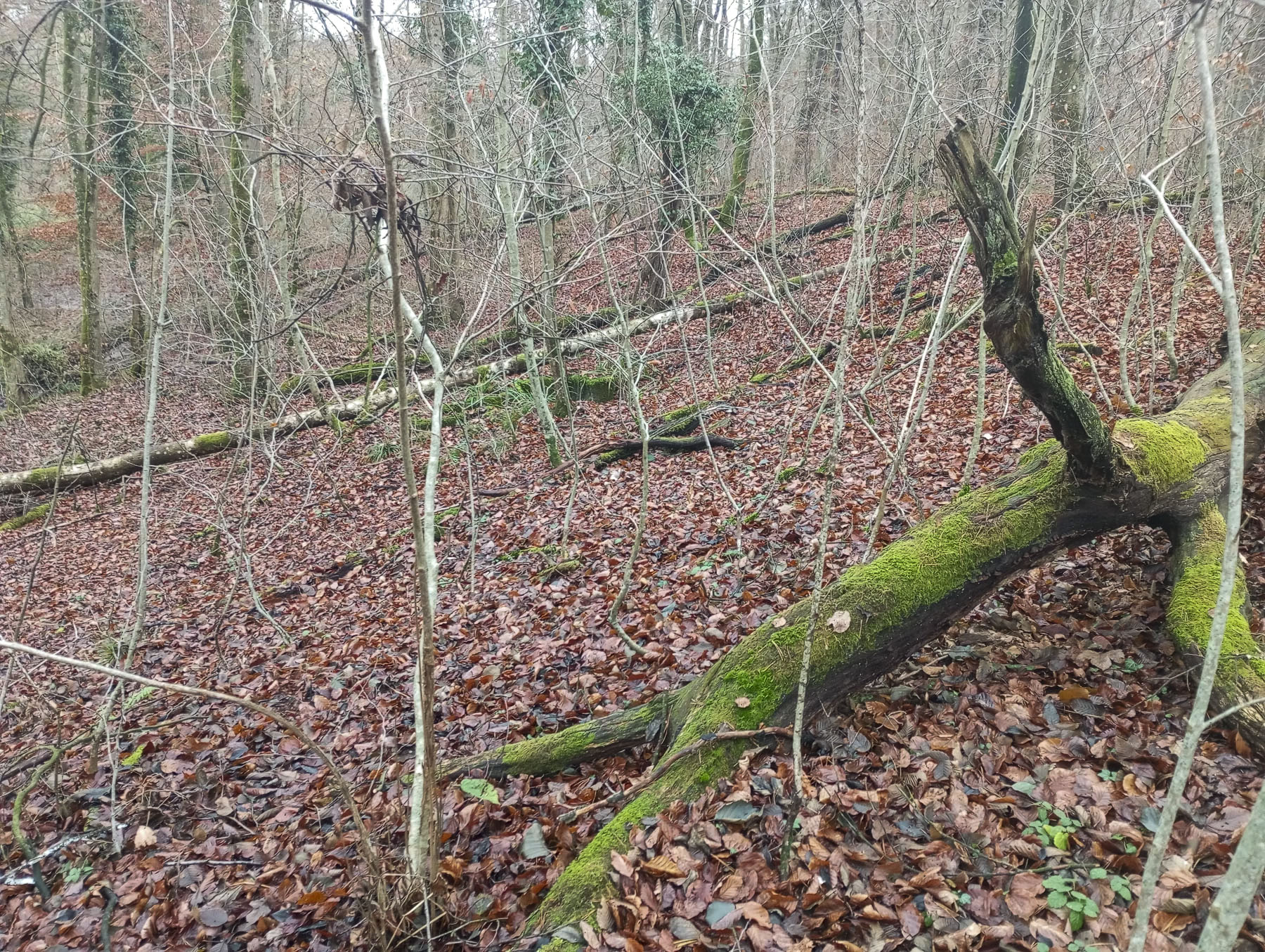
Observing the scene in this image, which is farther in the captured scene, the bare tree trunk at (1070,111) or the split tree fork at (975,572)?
the bare tree trunk at (1070,111)

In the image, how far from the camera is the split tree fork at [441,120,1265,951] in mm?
2471

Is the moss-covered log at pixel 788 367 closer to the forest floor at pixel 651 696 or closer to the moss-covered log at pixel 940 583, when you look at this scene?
the forest floor at pixel 651 696

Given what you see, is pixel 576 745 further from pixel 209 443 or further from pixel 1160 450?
pixel 209 443

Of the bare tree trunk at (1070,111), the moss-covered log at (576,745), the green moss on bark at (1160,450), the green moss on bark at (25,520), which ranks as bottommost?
the green moss on bark at (25,520)

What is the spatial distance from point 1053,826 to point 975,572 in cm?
113

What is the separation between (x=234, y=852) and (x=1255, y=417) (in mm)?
6215

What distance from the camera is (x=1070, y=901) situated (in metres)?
2.15

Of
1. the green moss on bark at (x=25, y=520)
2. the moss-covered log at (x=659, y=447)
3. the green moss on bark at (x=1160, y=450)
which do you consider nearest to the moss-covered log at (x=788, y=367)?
the moss-covered log at (x=659, y=447)

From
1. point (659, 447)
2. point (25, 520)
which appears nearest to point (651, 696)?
point (659, 447)

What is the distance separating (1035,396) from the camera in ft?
9.24

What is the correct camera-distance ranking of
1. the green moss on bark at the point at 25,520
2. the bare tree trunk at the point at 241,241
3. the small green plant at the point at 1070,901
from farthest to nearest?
1. the green moss on bark at the point at 25,520
2. the bare tree trunk at the point at 241,241
3. the small green plant at the point at 1070,901

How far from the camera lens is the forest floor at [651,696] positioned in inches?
→ 93.0

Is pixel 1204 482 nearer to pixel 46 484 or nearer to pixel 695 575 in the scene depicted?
pixel 695 575

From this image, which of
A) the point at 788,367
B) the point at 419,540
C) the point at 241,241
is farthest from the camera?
the point at 788,367
